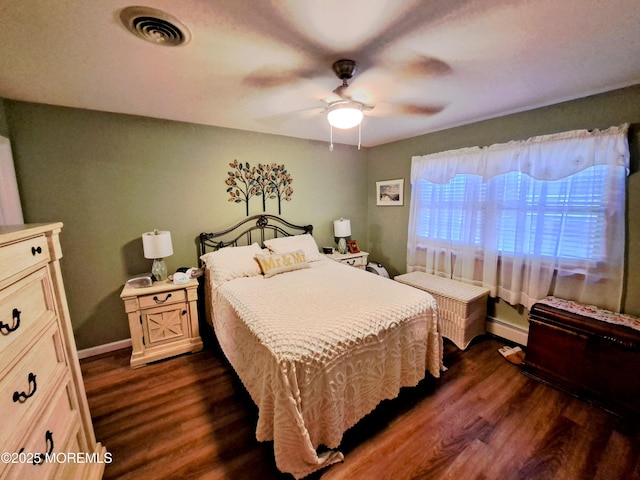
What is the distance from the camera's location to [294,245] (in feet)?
10.1

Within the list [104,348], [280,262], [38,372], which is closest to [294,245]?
[280,262]

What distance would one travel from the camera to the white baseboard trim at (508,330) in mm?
2566

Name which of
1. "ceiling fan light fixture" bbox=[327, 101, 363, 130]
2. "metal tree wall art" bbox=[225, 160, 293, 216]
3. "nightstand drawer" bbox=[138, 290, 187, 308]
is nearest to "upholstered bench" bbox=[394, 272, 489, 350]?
"ceiling fan light fixture" bbox=[327, 101, 363, 130]

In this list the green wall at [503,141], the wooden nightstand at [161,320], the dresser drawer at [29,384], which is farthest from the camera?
the wooden nightstand at [161,320]

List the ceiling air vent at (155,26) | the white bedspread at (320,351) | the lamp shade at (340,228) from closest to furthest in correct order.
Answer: the ceiling air vent at (155,26) → the white bedspread at (320,351) → the lamp shade at (340,228)

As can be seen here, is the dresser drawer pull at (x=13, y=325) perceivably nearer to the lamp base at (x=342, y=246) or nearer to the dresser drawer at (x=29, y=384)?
the dresser drawer at (x=29, y=384)

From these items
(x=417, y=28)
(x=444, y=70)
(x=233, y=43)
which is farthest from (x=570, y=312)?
(x=233, y=43)

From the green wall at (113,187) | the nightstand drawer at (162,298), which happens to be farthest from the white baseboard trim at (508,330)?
the nightstand drawer at (162,298)

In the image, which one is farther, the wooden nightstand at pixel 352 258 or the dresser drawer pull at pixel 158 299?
the wooden nightstand at pixel 352 258

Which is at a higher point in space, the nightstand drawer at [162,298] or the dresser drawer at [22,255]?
the dresser drawer at [22,255]

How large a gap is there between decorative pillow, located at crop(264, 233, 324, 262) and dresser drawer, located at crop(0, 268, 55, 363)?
6.45 ft

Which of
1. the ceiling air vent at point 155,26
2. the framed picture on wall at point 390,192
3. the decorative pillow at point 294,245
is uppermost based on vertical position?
the ceiling air vent at point 155,26

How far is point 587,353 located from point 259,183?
11.2 ft

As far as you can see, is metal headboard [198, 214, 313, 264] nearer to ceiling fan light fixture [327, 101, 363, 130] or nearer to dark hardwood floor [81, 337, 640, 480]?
dark hardwood floor [81, 337, 640, 480]
